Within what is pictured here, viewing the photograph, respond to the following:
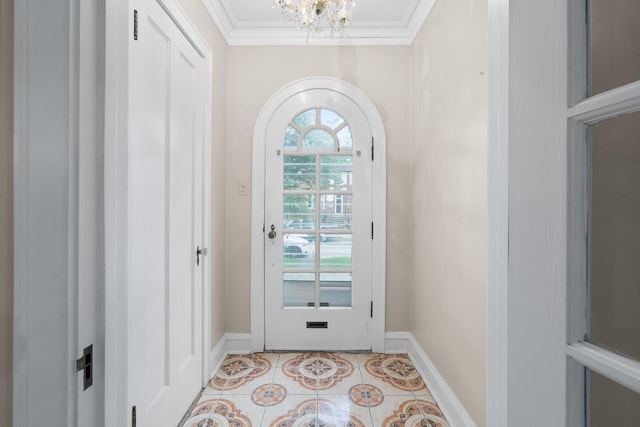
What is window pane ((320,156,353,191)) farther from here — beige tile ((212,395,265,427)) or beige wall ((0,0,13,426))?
beige wall ((0,0,13,426))

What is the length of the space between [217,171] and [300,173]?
0.62 meters

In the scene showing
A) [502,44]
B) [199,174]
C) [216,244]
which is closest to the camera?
[502,44]

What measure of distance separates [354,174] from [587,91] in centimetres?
201

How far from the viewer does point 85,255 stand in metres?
0.59

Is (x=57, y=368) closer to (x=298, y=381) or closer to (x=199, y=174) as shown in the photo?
(x=199, y=174)

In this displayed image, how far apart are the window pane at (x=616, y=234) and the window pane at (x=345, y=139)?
207 cm

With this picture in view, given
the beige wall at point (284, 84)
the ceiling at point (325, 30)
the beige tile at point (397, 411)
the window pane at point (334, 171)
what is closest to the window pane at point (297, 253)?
the beige wall at point (284, 84)

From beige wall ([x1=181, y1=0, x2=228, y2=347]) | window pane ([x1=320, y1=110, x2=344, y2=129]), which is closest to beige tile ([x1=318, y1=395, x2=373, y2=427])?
beige wall ([x1=181, y1=0, x2=228, y2=347])

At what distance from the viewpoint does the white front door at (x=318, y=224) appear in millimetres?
2461

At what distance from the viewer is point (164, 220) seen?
1497mm

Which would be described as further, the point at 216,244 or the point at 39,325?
the point at 216,244

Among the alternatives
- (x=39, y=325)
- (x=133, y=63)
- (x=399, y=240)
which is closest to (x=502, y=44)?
(x=39, y=325)

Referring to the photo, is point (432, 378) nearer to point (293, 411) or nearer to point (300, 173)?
point (293, 411)

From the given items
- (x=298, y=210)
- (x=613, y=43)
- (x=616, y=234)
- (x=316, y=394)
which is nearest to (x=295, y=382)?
(x=316, y=394)
